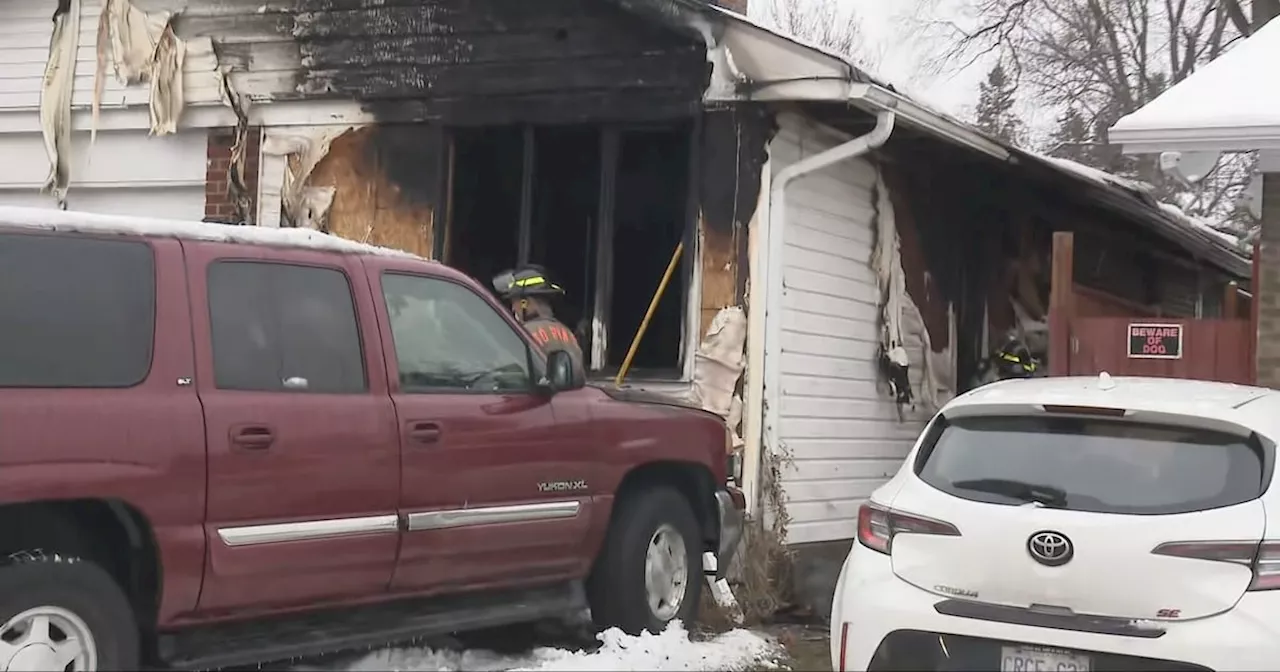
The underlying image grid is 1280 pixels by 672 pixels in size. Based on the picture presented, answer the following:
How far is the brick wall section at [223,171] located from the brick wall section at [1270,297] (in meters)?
7.13

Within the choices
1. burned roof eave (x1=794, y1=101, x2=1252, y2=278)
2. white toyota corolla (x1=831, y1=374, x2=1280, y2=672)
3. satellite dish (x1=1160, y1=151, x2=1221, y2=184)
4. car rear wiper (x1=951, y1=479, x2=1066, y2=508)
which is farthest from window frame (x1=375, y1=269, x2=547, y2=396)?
satellite dish (x1=1160, y1=151, x2=1221, y2=184)

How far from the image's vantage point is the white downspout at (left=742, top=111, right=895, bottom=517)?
30.4ft

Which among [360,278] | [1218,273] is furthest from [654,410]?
[1218,273]

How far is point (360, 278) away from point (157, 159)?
6.14 metres

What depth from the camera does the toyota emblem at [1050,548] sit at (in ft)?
15.9

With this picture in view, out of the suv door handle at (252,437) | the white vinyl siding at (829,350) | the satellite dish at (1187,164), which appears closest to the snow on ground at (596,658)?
the suv door handle at (252,437)

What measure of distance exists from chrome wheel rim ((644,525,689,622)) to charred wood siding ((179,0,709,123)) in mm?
3222

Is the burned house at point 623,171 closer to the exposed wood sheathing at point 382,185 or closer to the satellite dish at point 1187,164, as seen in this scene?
the exposed wood sheathing at point 382,185

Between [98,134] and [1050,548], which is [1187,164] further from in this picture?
[98,134]

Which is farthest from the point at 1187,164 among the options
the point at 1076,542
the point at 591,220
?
the point at 1076,542

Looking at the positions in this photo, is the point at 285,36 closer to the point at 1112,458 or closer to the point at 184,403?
the point at 184,403

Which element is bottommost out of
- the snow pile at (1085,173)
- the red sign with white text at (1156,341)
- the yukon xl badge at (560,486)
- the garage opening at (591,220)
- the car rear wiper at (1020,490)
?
the yukon xl badge at (560,486)

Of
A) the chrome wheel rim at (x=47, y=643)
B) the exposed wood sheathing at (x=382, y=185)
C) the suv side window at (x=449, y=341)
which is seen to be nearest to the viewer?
the chrome wheel rim at (x=47, y=643)

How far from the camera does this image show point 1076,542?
482cm
